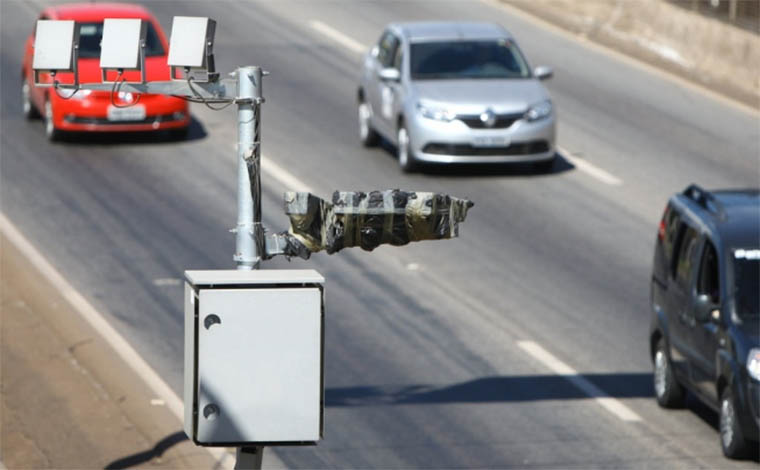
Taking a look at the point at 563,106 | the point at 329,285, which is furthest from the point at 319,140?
the point at 329,285

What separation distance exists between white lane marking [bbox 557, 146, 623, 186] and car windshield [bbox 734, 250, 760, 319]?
9.08 metres

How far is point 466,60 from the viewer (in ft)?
78.8

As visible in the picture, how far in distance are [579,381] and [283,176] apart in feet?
26.9

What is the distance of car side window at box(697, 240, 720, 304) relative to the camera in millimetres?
14277

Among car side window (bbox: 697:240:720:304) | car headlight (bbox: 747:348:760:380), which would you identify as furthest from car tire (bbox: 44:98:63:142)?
car headlight (bbox: 747:348:760:380)

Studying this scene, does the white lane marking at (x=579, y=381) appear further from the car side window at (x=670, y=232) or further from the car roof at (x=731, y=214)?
the car roof at (x=731, y=214)

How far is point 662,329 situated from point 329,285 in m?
→ 4.43

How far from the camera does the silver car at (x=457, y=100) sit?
22.9 m

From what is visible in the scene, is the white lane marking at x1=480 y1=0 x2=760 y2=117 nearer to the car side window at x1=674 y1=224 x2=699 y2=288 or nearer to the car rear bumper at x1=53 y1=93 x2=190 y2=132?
the car rear bumper at x1=53 y1=93 x2=190 y2=132

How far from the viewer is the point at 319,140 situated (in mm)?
25125

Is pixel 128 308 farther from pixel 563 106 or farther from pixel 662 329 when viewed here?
pixel 563 106

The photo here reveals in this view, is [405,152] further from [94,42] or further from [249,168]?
[249,168]

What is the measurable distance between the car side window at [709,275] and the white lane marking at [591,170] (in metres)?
8.66

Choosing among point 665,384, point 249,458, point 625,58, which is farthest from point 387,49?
point 249,458
